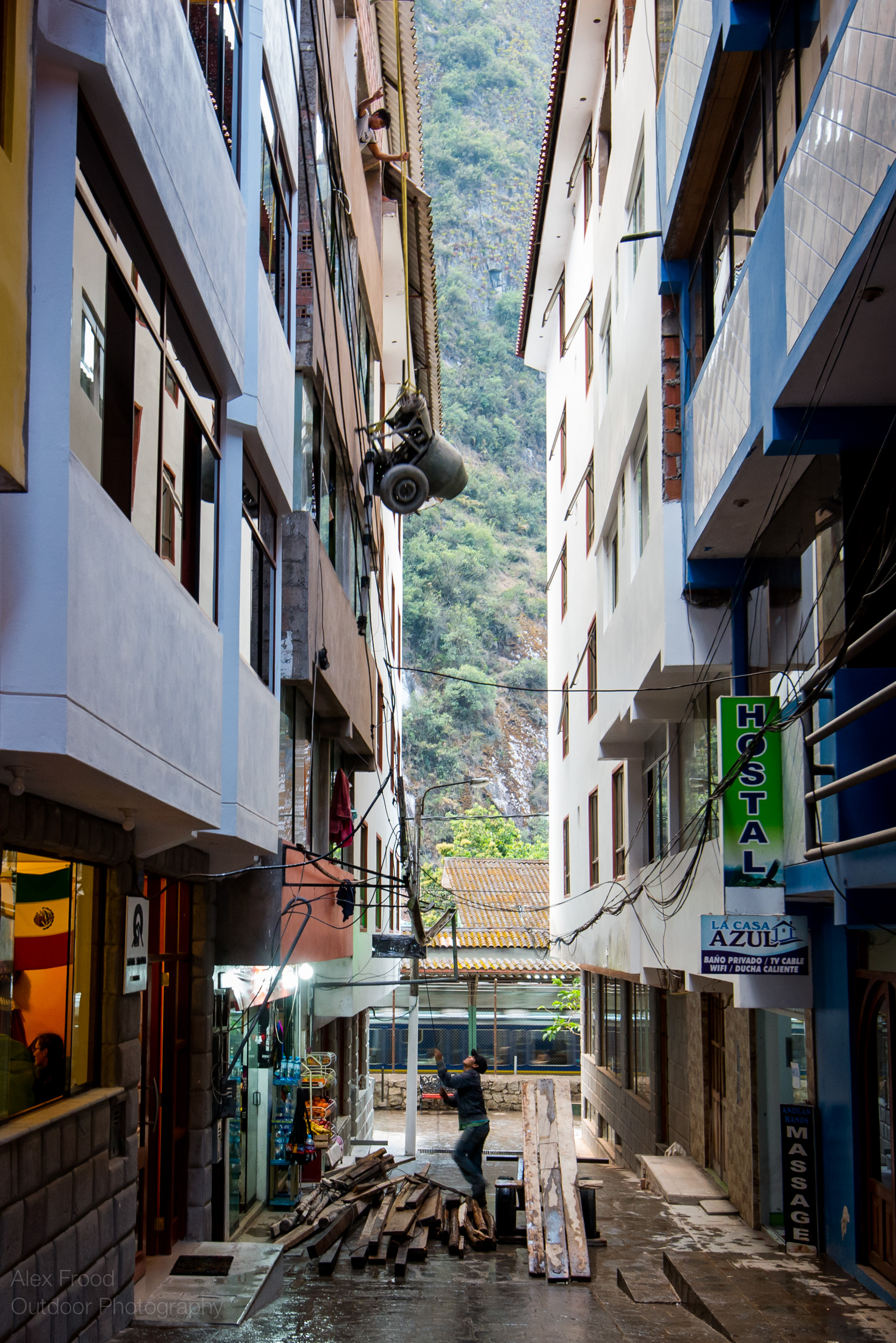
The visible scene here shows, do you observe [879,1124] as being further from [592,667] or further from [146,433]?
[592,667]

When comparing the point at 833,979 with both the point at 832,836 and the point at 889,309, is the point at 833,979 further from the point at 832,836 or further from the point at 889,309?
the point at 889,309

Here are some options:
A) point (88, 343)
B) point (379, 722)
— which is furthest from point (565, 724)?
point (88, 343)

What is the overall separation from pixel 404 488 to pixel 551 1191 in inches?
368

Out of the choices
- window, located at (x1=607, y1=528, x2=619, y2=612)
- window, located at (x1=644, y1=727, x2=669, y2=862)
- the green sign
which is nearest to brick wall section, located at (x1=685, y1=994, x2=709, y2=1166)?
window, located at (x1=644, y1=727, x2=669, y2=862)

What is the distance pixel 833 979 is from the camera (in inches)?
452

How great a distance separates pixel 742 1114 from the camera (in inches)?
555

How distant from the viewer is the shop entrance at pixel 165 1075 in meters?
10.4

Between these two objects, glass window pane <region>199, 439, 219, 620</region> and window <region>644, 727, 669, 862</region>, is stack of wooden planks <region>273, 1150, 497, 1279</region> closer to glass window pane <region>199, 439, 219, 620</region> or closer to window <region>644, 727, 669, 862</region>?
window <region>644, 727, 669, 862</region>

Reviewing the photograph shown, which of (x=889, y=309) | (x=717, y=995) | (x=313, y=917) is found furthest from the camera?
(x=717, y=995)

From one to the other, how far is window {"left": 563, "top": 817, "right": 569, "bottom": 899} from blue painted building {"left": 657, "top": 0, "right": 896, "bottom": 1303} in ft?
54.0

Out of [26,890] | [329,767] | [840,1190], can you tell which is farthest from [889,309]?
[329,767]

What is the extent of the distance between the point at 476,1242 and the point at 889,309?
1055cm

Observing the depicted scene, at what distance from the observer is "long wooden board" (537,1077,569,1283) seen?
11969mm

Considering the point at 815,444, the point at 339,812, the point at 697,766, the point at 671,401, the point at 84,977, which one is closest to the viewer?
the point at 84,977
